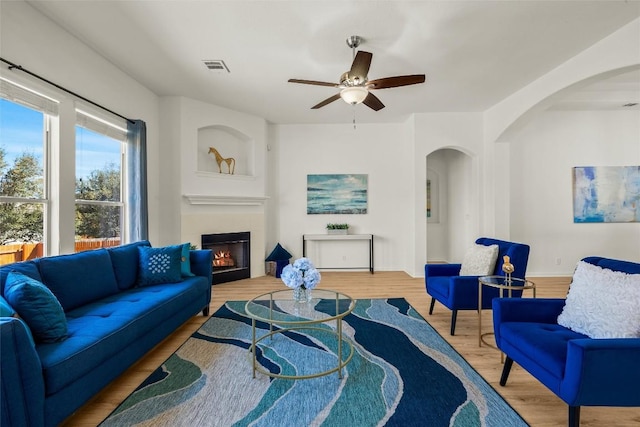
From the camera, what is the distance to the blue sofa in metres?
1.35

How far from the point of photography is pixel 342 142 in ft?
19.5

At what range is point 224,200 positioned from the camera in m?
4.98

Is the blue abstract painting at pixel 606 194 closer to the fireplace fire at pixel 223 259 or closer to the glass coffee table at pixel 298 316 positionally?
the glass coffee table at pixel 298 316

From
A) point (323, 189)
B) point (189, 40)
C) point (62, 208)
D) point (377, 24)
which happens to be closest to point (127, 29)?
point (189, 40)

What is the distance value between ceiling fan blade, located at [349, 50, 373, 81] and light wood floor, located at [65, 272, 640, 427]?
99.6 inches

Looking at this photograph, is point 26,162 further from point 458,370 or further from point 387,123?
point 387,123

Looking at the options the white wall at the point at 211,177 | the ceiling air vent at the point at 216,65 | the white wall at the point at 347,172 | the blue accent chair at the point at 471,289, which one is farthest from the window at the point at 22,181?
the blue accent chair at the point at 471,289

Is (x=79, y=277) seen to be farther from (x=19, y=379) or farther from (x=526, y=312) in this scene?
(x=526, y=312)

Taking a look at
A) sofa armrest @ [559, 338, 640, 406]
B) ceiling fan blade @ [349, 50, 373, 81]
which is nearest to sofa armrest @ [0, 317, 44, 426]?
sofa armrest @ [559, 338, 640, 406]

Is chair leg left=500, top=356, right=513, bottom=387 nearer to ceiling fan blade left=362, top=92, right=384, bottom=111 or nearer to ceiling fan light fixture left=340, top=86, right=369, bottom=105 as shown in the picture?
ceiling fan light fixture left=340, top=86, right=369, bottom=105

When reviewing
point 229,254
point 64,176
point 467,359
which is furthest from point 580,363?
point 229,254

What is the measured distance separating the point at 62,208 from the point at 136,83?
6.70 feet

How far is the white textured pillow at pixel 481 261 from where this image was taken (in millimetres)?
2998

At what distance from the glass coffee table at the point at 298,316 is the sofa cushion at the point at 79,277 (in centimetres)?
128
